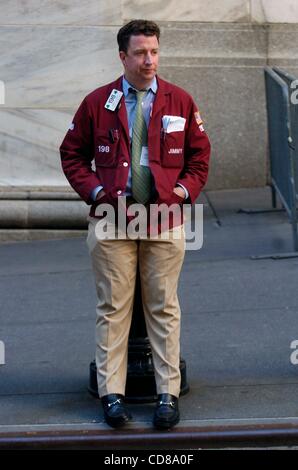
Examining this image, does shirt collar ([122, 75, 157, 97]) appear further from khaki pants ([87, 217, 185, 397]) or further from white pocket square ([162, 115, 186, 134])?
khaki pants ([87, 217, 185, 397])

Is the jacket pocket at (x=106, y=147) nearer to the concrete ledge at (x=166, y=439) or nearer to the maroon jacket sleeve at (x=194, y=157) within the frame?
the maroon jacket sleeve at (x=194, y=157)

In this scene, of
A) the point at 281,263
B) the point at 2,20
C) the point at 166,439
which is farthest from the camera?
the point at 2,20

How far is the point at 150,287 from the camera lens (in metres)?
5.61

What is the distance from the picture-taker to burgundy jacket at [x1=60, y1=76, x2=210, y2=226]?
548 centimetres

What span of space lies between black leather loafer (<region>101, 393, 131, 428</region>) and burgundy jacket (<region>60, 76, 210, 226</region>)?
0.93 m

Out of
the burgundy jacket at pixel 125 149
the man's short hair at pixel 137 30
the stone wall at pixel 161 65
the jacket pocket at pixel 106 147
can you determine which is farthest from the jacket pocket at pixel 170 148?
the stone wall at pixel 161 65

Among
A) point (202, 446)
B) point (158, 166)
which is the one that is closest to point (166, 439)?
point (202, 446)

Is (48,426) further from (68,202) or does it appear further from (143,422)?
(68,202)

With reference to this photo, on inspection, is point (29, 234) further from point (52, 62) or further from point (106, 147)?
point (106, 147)

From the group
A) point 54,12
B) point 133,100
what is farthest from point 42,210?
point 133,100

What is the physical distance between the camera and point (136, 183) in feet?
18.0

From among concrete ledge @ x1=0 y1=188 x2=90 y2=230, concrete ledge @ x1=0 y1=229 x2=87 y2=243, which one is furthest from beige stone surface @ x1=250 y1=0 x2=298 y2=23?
concrete ledge @ x1=0 y1=229 x2=87 y2=243

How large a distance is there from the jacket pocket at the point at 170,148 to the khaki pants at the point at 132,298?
33 cm

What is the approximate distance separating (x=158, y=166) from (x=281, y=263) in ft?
11.6
